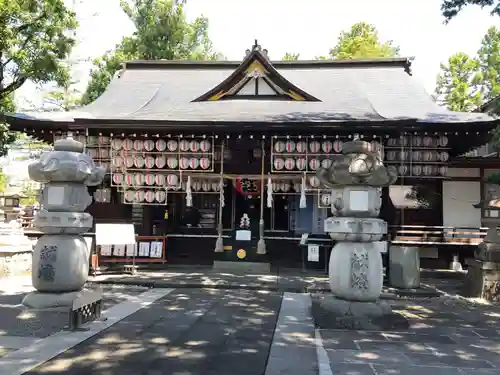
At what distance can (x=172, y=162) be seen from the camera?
13.4 m

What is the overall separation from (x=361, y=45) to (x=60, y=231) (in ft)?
97.9

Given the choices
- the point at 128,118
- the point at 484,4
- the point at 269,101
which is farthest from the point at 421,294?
the point at 128,118

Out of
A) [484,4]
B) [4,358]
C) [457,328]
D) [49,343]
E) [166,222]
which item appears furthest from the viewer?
[166,222]

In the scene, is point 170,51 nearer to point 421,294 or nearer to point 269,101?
Result: point 269,101

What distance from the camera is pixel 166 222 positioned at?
48.0 ft

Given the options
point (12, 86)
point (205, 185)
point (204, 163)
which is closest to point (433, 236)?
point (205, 185)

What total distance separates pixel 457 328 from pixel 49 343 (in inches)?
257

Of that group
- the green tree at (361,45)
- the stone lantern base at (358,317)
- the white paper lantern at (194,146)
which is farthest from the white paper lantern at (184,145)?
the green tree at (361,45)

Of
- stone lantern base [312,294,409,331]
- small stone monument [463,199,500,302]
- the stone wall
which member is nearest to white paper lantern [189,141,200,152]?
the stone wall

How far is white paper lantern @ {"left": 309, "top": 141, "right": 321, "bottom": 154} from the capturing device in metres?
13.1

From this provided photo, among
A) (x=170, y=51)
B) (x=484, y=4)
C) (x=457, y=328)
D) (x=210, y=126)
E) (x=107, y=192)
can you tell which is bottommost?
(x=457, y=328)

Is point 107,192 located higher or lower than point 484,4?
lower

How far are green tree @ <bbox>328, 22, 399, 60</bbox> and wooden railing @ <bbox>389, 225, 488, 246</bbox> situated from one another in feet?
65.5

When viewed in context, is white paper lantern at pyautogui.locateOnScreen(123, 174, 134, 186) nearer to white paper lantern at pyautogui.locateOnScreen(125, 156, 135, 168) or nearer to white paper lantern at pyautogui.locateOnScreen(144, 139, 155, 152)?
white paper lantern at pyautogui.locateOnScreen(125, 156, 135, 168)
